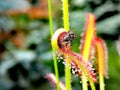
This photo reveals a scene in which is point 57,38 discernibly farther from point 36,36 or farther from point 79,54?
point 36,36

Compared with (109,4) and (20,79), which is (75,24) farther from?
(20,79)

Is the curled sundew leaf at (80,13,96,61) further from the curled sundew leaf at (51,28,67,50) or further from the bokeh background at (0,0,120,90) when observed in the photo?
the bokeh background at (0,0,120,90)

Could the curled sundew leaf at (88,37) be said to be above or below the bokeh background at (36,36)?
above

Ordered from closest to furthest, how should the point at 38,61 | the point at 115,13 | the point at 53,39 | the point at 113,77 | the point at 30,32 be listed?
the point at 53,39, the point at 113,77, the point at 115,13, the point at 38,61, the point at 30,32

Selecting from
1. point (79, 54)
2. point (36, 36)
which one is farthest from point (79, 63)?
point (36, 36)

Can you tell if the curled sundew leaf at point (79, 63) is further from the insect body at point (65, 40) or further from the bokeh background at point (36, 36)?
the bokeh background at point (36, 36)

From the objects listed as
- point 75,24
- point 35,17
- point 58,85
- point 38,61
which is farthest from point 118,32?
point 58,85

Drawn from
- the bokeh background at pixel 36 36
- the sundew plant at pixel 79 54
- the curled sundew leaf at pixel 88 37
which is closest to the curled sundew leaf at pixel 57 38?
the sundew plant at pixel 79 54
